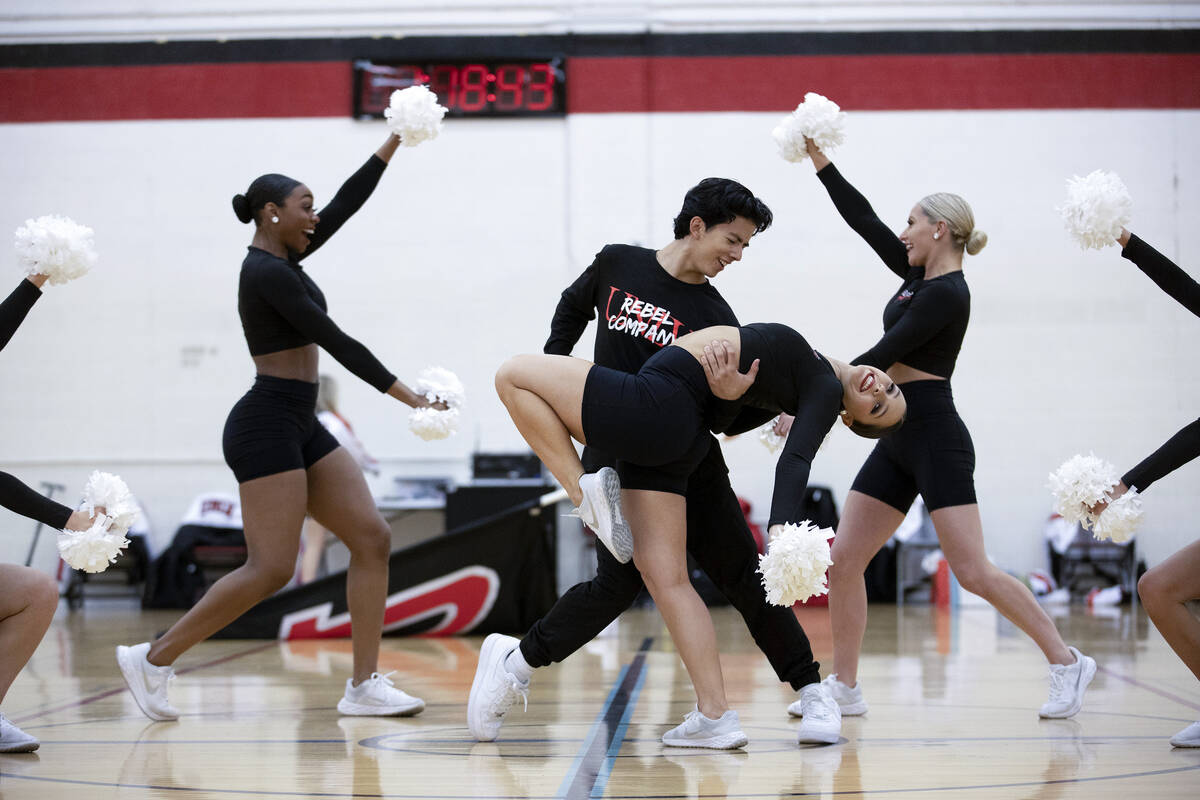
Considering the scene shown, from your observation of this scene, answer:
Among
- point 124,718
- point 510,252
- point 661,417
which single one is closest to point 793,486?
point 661,417

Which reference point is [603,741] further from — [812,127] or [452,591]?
[452,591]

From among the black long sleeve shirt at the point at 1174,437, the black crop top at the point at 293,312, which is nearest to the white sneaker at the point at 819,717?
the black long sleeve shirt at the point at 1174,437

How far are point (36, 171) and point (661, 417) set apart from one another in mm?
7741

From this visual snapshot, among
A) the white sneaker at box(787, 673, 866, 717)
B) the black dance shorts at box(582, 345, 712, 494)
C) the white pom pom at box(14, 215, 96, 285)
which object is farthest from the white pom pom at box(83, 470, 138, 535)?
the white sneaker at box(787, 673, 866, 717)

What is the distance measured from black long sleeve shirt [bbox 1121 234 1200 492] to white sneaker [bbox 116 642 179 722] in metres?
2.85

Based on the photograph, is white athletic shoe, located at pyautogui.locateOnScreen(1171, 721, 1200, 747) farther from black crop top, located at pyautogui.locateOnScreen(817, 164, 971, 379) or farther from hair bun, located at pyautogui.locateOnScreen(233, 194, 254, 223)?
hair bun, located at pyautogui.locateOnScreen(233, 194, 254, 223)

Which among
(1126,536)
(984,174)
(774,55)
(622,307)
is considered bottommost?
(1126,536)

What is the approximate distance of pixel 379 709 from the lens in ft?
12.0

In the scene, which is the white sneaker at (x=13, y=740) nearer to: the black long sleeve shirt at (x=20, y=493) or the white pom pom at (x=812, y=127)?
the black long sleeve shirt at (x=20, y=493)

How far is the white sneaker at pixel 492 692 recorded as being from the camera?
3.18 m

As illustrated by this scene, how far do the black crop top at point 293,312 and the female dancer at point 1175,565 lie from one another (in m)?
2.07

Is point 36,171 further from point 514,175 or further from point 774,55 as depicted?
point 774,55

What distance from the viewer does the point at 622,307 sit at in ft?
10.4

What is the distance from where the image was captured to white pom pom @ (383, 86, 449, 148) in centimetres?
378
